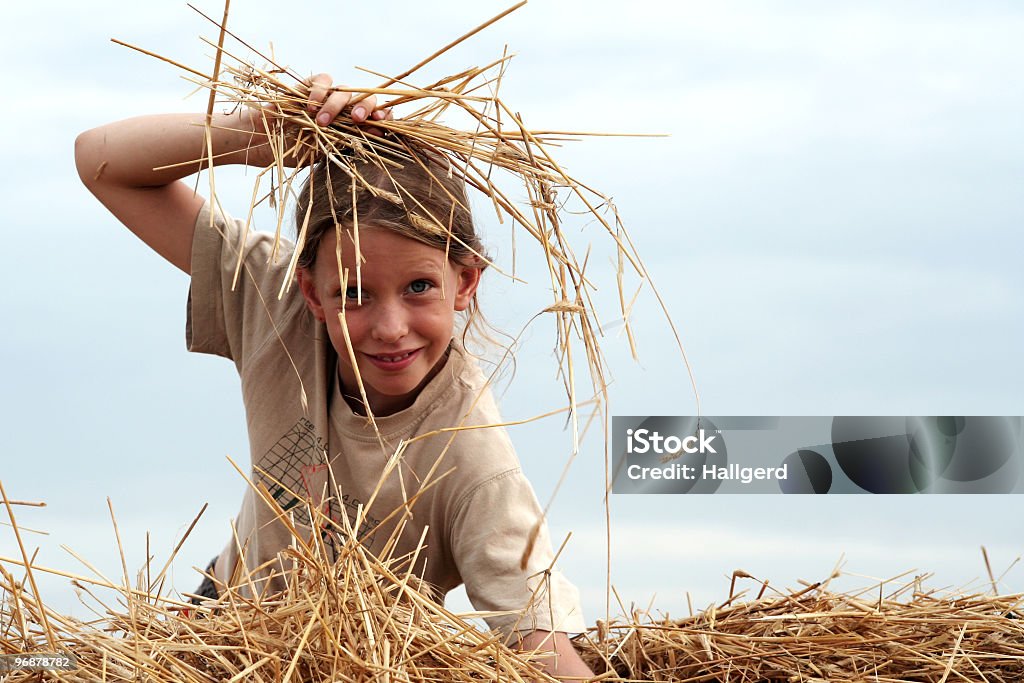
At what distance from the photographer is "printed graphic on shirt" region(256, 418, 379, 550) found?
223cm

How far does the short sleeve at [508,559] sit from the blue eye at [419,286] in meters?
0.37

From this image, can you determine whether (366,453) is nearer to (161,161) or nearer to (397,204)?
(397,204)

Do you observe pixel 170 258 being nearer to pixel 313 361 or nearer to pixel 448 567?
pixel 313 361

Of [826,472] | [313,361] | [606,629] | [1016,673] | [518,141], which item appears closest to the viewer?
[518,141]

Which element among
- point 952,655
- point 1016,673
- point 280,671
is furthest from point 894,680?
point 280,671

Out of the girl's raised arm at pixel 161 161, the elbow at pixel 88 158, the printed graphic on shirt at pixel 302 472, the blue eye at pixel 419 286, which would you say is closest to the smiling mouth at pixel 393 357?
the blue eye at pixel 419 286

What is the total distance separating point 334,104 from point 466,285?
50cm

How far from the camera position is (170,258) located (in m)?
2.35

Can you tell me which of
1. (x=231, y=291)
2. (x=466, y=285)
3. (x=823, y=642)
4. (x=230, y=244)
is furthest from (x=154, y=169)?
(x=823, y=642)

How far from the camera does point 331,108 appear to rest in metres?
1.80

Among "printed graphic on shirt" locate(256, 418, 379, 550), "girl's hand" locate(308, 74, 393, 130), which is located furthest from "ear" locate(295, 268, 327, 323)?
"girl's hand" locate(308, 74, 393, 130)

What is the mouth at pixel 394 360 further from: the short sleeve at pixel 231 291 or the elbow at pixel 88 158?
the elbow at pixel 88 158

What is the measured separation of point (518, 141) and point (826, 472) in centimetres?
138

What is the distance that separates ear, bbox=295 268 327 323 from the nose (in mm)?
191
